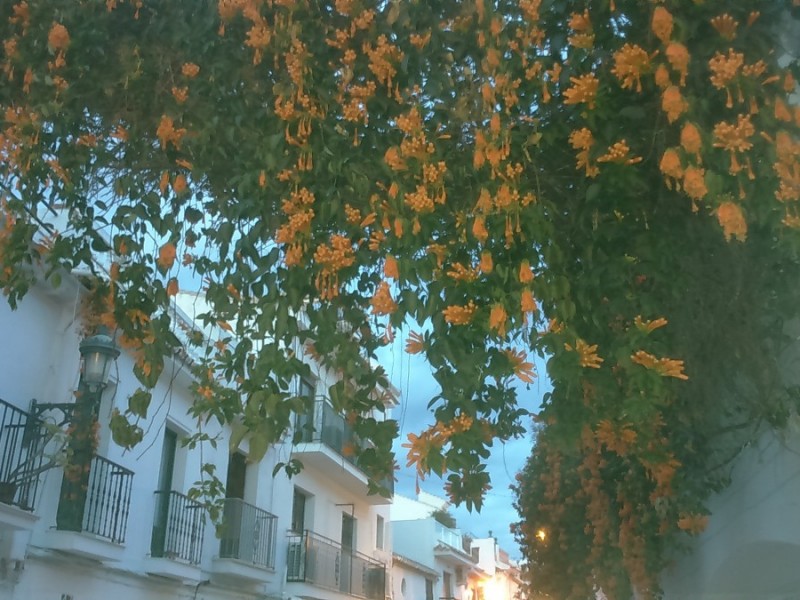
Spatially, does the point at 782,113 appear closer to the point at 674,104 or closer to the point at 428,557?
the point at 674,104

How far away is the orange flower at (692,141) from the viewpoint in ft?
9.80

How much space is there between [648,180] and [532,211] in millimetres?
→ 722

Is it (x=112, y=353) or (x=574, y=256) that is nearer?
(x=574, y=256)

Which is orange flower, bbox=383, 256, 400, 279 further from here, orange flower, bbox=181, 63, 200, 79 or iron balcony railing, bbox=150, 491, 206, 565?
iron balcony railing, bbox=150, 491, 206, 565

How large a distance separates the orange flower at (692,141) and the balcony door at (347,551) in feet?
53.5

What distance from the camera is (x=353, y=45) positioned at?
14.6ft

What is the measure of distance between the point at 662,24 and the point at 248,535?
40.2ft

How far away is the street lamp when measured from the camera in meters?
7.49

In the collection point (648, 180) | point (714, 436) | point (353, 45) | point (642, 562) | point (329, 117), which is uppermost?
point (353, 45)

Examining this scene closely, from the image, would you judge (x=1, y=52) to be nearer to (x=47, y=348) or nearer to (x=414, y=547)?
(x=47, y=348)

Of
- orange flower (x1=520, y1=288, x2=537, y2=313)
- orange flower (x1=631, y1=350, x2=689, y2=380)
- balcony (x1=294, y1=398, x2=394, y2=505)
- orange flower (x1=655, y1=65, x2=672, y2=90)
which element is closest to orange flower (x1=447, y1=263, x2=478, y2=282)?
orange flower (x1=520, y1=288, x2=537, y2=313)

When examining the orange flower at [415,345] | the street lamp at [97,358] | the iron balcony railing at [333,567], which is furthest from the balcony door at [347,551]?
the orange flower at [415,345]

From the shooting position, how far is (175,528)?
11.9 metres

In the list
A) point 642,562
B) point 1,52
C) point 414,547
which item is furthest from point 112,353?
point 414,547
